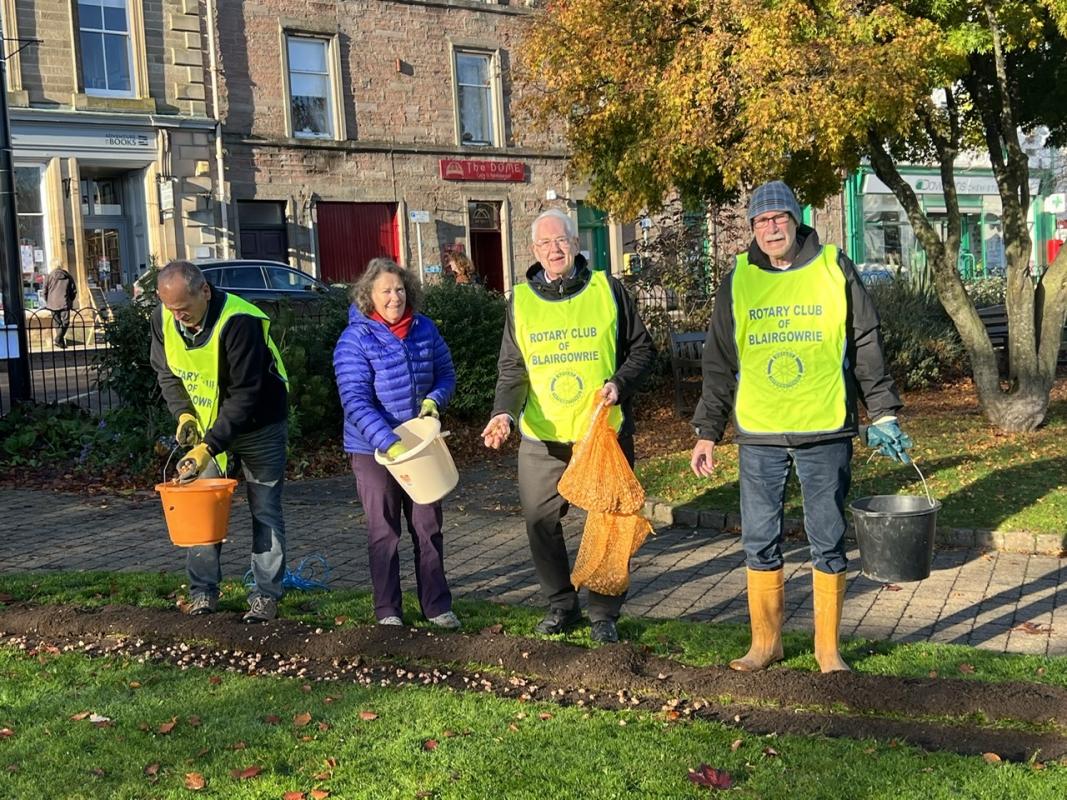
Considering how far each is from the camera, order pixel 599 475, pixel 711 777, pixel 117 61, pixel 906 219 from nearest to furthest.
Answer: pixel 711 777 < pixel 599 475 < pixel 117 61 < pixel 906 219

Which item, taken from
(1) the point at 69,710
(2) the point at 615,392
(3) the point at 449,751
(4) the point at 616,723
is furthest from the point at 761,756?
(1) the point at 69,710

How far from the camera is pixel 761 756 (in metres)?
3.86

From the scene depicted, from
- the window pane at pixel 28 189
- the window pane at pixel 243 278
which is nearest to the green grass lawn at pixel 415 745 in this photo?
the window pane at pixel 243 278

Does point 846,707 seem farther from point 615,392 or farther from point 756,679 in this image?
point 615,392

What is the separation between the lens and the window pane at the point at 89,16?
22922 millimetres

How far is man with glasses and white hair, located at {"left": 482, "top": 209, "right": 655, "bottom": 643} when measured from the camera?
17.2 feet

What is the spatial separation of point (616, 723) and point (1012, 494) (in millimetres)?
5045

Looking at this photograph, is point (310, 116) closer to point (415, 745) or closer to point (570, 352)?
point (570, 352)

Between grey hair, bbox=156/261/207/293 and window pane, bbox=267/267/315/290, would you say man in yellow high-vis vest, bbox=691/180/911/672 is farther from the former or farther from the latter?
window pane, bbox=267/267/315/290

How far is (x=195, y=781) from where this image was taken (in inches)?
150

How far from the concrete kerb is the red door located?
63.7 feet

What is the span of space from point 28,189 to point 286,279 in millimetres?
7628

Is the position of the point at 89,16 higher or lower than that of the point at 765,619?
higher

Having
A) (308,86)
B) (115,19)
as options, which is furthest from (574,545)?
(308,86)
